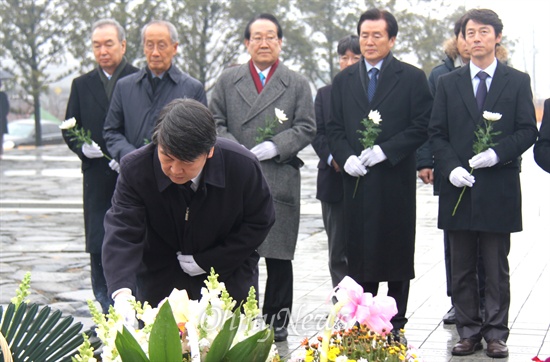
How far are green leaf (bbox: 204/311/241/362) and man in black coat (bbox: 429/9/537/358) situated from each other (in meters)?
3.68

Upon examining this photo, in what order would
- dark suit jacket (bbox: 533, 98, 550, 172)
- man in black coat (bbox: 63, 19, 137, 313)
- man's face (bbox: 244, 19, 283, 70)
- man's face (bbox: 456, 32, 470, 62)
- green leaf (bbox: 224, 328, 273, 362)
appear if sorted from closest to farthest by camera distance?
green leaf (bbox: 224, 328, 273, 362) < dark suit jacket (bbox: 533, 98, 550, 172) < man's face (bbox: 244, 19, 283, 70) < man in black coat (bbox: 63, 19, 137, 313) < man's face (bbox: 456, 32, 470, 62)

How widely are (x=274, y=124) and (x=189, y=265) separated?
2461 millimetres

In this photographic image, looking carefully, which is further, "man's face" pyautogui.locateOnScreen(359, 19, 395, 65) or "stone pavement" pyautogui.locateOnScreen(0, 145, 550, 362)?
"stone pavement" pyautogui.locateOnScreen(0, 145, 550, 362)

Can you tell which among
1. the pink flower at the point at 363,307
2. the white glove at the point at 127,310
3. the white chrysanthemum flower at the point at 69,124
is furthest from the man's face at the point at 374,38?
the pink flower at the point at 363,307

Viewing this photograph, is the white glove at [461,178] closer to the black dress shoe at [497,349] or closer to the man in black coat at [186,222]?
the black dress shoe at [497,349]

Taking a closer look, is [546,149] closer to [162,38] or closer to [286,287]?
[286,287]

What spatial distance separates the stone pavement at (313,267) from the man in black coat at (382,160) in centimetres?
53

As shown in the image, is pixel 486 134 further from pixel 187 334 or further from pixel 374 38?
pixel 187 334

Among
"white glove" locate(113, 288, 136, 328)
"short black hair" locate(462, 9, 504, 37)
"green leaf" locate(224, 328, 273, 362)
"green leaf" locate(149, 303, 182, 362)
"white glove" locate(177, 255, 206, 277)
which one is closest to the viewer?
"green leaf" locate(149, 303, 182, 362)

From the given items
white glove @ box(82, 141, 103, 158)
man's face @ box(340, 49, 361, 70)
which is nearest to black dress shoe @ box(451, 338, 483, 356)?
man's face @ box(340, 49, 361, 70)

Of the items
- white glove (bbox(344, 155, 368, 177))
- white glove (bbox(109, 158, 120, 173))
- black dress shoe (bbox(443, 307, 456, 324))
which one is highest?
white glove (bbox(344, 155, 368, 177))

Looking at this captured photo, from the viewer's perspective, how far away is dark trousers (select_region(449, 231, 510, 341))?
606 cm

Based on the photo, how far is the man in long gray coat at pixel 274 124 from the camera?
6516mm

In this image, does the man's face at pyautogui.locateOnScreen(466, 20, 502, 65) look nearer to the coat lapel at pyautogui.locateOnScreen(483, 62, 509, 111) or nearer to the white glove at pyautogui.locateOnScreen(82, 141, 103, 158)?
the coat lapel at pyautogui.locateOnScreen(483, 62, 509, 111)
